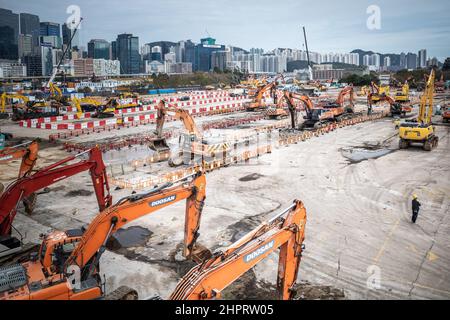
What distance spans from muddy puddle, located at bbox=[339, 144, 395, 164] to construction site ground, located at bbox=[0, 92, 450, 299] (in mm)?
131

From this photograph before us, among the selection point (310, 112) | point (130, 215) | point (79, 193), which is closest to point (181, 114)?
point (79, 193)

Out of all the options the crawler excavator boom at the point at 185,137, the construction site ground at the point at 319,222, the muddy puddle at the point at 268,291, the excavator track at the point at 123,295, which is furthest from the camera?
the crawler excavator boom at the point at 185,137

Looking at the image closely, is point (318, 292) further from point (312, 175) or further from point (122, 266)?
point (312, 175)

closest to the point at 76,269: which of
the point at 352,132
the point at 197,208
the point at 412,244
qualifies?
the point at 197,208

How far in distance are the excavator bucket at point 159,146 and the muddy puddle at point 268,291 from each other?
15956mm

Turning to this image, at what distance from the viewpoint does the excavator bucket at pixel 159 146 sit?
25484 mm

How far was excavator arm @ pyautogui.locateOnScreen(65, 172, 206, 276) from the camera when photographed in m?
9.20

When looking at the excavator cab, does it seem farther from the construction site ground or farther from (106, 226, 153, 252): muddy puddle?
(106, 226, 153, 252): muddy puddle

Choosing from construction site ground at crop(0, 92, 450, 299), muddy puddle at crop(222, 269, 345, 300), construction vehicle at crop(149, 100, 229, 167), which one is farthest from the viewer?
construction vehicle at crop(149, 100, 229, 167)

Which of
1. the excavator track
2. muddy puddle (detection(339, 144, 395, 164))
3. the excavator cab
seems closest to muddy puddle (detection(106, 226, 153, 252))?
the excavator track

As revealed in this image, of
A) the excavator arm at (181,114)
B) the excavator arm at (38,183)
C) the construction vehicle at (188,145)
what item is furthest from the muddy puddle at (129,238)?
the excavator arm at (181,114)

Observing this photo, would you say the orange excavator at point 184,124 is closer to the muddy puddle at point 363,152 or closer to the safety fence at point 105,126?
the muddy puddle at point 363,152

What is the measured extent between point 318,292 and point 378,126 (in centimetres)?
3143

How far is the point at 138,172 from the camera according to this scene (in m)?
22.7
